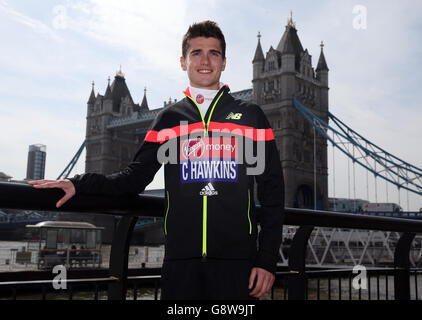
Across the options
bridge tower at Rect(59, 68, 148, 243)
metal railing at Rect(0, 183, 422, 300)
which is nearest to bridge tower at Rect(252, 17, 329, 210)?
bridge tower at Rect(59, 68, 148, 243)

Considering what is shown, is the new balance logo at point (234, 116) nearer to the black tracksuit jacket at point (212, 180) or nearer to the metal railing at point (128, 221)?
the black tracksuit jacket at point (212, 180)

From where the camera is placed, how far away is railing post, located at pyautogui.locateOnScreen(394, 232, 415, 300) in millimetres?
2668

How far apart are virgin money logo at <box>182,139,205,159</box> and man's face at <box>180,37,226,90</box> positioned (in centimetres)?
27

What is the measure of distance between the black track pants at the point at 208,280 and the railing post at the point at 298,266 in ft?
2.21

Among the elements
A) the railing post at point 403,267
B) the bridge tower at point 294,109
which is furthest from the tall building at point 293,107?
the railing post at point 403,267

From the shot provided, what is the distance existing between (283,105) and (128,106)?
77.6 ft

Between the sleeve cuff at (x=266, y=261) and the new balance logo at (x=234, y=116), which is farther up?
the new balance logo at (x=234, y=116)

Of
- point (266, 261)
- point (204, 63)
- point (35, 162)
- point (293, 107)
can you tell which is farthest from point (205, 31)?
point (35, 162)

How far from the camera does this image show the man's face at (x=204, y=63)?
1652 mm

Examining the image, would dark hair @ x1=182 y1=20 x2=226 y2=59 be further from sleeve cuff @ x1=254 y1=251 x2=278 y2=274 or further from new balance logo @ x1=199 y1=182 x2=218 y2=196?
sleeve cuff @ x1=254 y1=251 x2=278 y2=274

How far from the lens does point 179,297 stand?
137 centimetres

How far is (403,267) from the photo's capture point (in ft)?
8.80
